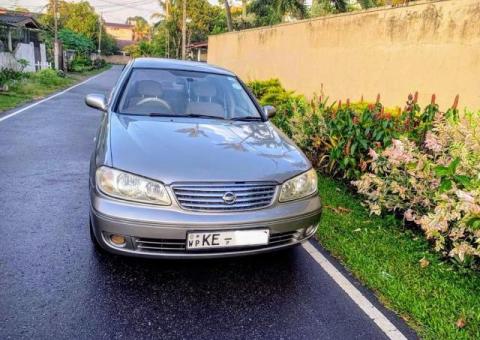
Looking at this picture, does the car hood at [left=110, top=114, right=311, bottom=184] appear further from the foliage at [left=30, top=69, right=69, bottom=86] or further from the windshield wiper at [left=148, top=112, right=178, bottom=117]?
the foliage at [left=30, top=69, right=69, bottom=86]

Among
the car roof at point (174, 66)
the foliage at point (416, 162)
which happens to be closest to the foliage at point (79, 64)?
the car roof at point (174, 66)

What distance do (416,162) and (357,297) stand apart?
1.68m

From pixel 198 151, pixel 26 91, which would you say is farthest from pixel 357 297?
pixel 26 91

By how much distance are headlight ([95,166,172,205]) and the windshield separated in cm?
123

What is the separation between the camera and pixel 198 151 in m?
2.96

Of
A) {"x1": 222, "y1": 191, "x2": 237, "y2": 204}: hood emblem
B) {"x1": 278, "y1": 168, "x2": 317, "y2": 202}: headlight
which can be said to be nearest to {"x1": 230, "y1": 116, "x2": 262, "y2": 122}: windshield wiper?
{"x1": 278, "y1": 168, "x2": 317, "y2": 202}: headlight

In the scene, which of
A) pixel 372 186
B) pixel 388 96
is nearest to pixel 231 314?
pixel 372 186

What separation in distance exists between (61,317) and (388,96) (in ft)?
23.6

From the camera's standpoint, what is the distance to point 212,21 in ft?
158

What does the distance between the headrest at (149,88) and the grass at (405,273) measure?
2163mm

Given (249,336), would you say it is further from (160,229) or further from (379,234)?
(379,234)

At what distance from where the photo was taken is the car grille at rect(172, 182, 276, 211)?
2639 millimetres

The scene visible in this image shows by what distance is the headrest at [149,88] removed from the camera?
4.09 m

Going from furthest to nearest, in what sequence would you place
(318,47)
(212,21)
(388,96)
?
1. (212,21)
2. (318,47)
3. (388,96)
